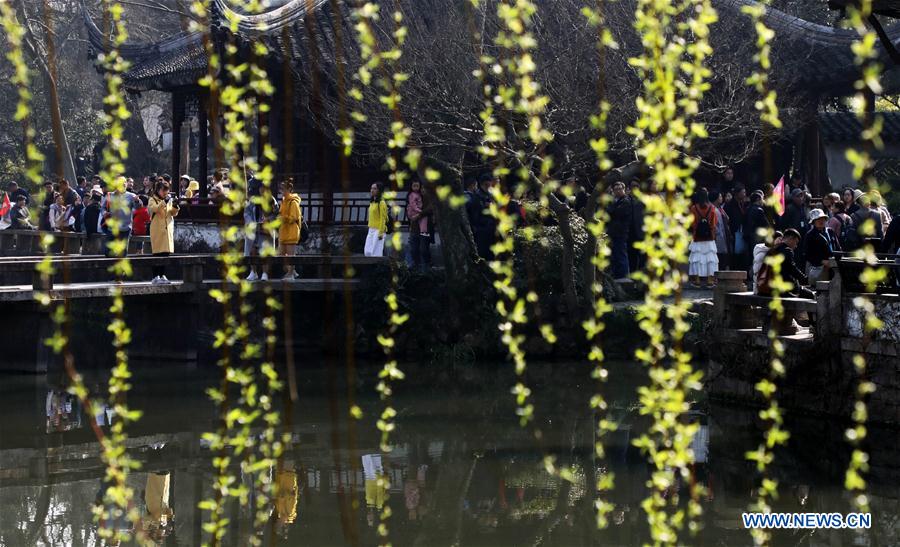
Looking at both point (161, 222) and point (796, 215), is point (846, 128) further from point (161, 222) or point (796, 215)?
point (161, 222)

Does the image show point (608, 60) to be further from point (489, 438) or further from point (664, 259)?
point (664, 259)

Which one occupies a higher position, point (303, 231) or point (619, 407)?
point (303, 231)

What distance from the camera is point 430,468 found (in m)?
11.2

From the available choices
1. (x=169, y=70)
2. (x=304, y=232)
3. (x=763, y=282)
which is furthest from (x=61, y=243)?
(x=763, y=282)

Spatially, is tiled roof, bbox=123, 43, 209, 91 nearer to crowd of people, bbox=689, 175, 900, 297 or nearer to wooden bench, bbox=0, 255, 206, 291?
wooden bench, bbox=0, 255, 206, 291

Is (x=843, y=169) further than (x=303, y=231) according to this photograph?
Yes

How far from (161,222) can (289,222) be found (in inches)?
68.1

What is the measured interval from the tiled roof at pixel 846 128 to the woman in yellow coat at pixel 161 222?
10.9 metres

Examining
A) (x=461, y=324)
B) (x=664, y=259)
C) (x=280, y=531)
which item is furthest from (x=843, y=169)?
(x=664, y=259)

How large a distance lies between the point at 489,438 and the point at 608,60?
5.89m

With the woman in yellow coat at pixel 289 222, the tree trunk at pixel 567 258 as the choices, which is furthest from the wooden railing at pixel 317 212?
the tree trunk at pixel 567 258

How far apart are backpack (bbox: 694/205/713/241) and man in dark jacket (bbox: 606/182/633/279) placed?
3.05ft

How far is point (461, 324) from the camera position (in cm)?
1680

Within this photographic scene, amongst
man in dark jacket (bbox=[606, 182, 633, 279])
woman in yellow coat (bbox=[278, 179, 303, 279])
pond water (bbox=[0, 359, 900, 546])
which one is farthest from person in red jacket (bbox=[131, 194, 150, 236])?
man in dark jacket (bbox=[606, 182, 633, 279])
